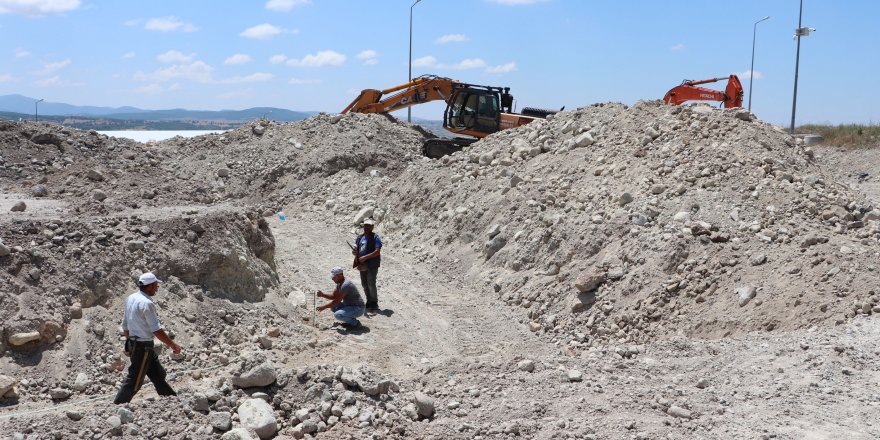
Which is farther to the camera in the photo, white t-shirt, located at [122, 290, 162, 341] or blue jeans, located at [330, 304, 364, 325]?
blue jeans, located at [330, 304, 364, 325]

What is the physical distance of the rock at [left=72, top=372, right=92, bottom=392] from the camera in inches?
267

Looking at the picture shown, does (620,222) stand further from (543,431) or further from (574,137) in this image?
(543,431)

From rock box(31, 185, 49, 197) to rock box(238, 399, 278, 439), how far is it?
28.8 ft

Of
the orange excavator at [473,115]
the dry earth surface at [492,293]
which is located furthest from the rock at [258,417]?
the orange excavator at [473,115]

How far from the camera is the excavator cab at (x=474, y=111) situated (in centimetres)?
1789

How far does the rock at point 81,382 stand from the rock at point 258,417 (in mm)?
1919

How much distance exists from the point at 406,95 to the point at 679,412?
607 inches

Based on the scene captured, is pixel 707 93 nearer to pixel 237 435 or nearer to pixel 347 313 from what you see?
pixel 347 313

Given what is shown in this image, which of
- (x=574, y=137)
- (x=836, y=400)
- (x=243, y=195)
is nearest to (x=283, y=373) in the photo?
(x=836, y=400)

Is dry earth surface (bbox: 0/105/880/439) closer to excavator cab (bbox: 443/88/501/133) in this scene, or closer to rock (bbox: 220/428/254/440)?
rock (bbox: 220/428/254/440)

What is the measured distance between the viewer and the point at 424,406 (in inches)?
234

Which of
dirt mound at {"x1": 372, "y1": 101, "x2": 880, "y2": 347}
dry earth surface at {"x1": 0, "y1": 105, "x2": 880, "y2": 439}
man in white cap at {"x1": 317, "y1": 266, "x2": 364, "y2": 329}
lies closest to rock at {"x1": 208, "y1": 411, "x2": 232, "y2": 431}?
dry earth surface at {"x1": 0, "y1": 105, "x2": 880, "y2": 439}

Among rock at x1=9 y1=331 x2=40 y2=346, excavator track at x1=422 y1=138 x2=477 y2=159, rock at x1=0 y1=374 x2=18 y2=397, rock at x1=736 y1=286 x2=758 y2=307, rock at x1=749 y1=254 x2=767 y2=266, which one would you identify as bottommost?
rock at x1=0 y1=374 x2=18 y2=397

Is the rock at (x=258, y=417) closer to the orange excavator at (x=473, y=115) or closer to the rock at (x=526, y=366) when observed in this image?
the rock at (x=526, y=366)
